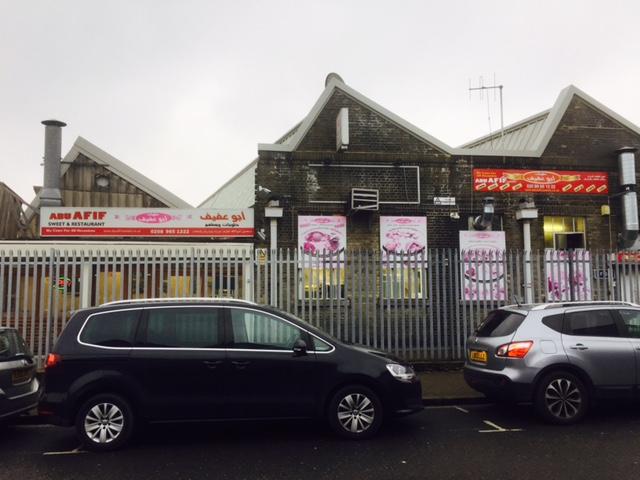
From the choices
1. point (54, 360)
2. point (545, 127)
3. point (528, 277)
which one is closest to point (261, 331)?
point (54, 360)

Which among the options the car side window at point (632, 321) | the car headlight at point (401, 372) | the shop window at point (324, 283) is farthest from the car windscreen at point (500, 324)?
the shop window at point (324, 283)

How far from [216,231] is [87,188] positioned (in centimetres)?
436

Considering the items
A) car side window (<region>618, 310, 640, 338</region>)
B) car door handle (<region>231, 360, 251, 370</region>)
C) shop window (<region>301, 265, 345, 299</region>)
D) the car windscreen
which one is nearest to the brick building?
shop window (<region>301, 265, 345, 299</region>)

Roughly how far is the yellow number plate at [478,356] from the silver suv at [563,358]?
27 millimetres

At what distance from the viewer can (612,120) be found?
15.2 m

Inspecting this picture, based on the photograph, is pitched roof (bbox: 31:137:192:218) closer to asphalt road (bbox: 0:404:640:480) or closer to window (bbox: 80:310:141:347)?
asphalt road (bbox: 0:404:640:480)

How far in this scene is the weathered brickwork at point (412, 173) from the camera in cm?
1405

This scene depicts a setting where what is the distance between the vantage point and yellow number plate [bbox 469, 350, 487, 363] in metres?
7.27

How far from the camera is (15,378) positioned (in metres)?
6.22

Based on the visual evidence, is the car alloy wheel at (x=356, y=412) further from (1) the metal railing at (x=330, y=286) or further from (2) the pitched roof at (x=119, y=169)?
(2) the pitched roof at (x=119, y=169)

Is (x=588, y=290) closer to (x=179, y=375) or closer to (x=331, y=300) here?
(x=331, y=300)

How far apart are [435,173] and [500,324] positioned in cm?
775

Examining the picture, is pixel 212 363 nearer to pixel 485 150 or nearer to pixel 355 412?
pixel 355 412

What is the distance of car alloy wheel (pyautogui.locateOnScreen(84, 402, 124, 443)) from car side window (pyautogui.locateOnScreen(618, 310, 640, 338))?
6.63 metres
